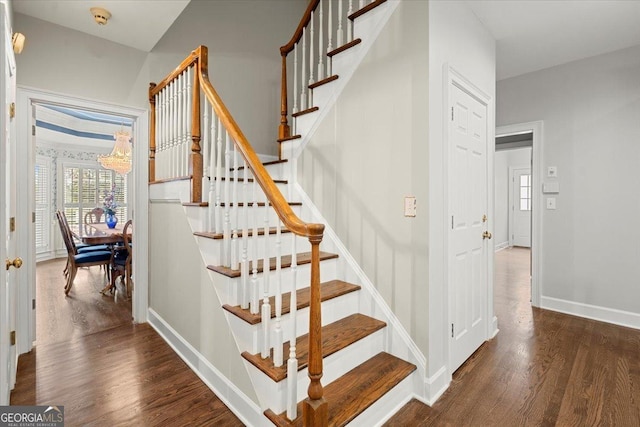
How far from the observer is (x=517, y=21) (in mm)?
2660

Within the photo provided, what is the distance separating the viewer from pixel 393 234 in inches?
87.1

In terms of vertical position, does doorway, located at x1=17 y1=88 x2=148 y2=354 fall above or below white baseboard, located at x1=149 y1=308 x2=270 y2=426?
above

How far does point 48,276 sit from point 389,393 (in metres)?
5.94

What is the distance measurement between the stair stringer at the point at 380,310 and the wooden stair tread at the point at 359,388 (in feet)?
0.20

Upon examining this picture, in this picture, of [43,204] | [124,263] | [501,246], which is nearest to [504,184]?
[501,246]

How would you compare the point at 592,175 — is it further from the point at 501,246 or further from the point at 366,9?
the point at 501,246

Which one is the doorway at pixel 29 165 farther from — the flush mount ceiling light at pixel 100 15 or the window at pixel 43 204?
the window at pixel 43 204

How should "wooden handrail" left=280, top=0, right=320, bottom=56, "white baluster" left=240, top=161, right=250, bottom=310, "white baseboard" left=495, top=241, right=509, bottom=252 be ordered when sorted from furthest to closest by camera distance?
"white baseboard" left=495, top=241, right=509, bottom=252 < "wooden handrail" left=280, top=0, right=320, bottom=56 < "white baluster" left=240, top=161, right=250, bottom=310

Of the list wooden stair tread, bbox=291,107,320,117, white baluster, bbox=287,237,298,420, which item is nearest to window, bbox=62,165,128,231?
wooden stair tread, bbox=291,107,320,117

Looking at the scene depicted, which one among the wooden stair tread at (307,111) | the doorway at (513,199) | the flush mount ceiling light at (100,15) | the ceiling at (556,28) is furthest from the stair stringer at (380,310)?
the doorway at (513,199)

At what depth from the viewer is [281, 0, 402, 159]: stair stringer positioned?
232 centimetres

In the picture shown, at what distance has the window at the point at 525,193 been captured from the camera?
8383 millimetres

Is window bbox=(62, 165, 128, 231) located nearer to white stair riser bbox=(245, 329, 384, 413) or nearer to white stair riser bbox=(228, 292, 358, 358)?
white stair riser bbox=(228, 292, 358, 358)

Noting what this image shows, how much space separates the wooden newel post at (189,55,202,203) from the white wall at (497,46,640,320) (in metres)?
3.71
